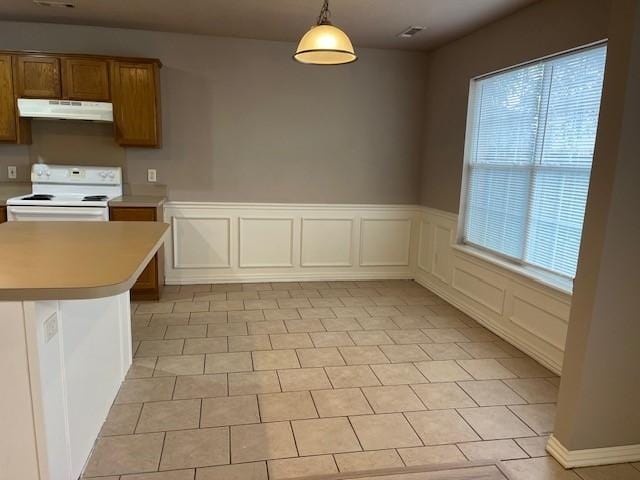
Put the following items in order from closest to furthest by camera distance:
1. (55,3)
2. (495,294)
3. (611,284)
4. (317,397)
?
(611,284), (317,397), (55,3), (495,294)

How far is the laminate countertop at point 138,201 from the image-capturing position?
4.12m

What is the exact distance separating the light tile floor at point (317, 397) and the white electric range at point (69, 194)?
0.96m

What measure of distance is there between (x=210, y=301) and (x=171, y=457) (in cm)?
235

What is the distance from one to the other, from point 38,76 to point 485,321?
4.51m

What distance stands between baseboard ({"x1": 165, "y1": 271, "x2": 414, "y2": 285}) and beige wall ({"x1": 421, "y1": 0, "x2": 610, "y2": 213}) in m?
1.01

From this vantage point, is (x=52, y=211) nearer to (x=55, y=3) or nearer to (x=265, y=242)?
(x=55, y=3)

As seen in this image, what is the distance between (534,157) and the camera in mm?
3439

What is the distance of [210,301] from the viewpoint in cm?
442

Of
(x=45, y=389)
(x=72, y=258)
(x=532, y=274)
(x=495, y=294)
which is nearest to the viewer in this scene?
(x=45, y=389)

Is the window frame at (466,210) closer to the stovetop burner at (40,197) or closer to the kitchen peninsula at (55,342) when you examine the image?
the kitchen peninsula at (55,342)

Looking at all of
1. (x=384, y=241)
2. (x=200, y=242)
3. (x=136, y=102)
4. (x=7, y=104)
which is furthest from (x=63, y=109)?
(x=384, y=241)

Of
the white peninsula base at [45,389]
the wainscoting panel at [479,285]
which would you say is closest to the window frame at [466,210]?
the wainscoting panel at [479,285]

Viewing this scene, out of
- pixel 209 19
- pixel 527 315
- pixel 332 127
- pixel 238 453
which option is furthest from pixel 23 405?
pixel 332 127

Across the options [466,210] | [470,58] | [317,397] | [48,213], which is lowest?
[317,397]
